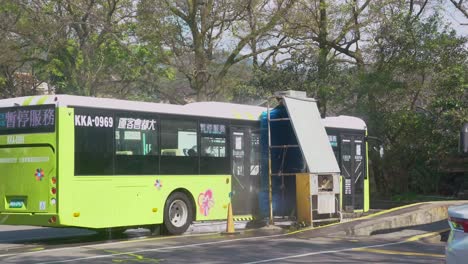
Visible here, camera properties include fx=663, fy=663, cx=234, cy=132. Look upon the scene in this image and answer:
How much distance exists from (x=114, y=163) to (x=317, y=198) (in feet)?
17.1

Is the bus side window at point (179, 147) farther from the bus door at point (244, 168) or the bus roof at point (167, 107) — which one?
the bus door at point (244, 168)

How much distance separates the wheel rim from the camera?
612 inches

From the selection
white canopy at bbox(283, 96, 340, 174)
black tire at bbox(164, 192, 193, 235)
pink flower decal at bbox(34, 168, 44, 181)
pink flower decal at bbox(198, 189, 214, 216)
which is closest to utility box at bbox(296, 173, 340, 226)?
white canopy at bbox(283, 96, 340, 174)

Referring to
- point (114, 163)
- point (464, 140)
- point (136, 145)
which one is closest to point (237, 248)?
point (114, 163)

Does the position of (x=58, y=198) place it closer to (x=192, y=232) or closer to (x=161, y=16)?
(x=192, y=232)

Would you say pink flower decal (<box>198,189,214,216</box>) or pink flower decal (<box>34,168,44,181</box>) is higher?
pink flower decal (<box>34,168,44,181</box>)

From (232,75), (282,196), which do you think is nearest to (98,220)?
(282,196)

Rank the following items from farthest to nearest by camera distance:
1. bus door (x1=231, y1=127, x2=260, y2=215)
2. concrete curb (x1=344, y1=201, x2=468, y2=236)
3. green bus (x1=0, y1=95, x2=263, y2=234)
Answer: bus door (x1=231, y1=127, x2=260, y2=215) < concrete curb (x1=344, y1=201, x2=468, y2=236) < green bus (x1=0, y1=95, x2=263, y2=234)

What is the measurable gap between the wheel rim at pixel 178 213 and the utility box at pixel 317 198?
2.85 m

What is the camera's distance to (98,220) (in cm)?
1377

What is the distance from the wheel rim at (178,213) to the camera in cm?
1554

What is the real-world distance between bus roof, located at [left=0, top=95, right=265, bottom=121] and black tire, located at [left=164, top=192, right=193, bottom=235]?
2.02 meters

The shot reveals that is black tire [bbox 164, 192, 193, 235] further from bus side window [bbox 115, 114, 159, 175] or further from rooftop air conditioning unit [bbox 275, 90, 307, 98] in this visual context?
rooftop air conditioning unit [bbox 275, 90, 307, 98]

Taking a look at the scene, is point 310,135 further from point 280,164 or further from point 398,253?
point 398,253
